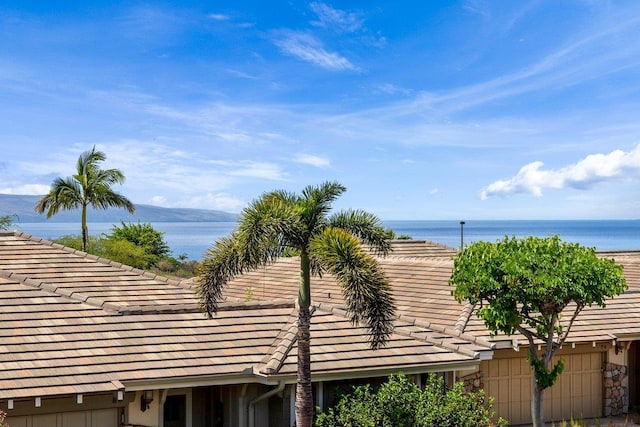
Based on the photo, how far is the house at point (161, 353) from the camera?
594 inches

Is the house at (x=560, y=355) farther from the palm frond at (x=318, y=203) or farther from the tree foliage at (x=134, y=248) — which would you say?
the tree foliage at (x=134, y=248)

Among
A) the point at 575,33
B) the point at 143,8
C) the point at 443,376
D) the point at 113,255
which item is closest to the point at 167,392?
the point at 443,376

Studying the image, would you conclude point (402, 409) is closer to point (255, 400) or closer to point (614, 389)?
point (255, 400)

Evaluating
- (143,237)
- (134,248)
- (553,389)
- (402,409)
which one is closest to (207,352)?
(402,409)

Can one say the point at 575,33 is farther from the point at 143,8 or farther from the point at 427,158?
the point at 427,158

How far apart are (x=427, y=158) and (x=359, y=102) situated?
64.5ft

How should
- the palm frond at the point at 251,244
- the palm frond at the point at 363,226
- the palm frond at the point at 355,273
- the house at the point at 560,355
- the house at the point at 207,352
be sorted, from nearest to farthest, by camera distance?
the palm frond at the point at 355,273, the palm frond at the point at 251,244, the palm frond at the point at 363,226, the house at the point at 207,352, the house at the point at 560,355

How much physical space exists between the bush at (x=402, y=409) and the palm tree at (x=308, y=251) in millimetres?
1586

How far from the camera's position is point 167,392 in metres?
16.4

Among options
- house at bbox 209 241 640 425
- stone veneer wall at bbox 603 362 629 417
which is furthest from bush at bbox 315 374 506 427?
stone veneer wall at bbox 603 362 629 417

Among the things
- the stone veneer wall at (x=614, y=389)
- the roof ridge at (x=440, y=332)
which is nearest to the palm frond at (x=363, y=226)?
the roof ridge at (x=440, y=332)

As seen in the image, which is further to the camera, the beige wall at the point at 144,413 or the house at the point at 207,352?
the beige wall at the point at 144,413

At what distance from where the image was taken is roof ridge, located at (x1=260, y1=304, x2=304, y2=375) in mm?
15891

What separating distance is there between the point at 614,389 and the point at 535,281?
8.00m
